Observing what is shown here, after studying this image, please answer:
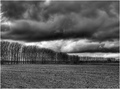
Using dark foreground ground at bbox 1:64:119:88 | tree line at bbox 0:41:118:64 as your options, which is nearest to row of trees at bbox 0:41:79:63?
tree line at bbox 0:41:118:64

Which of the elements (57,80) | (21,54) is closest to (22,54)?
(21,54)

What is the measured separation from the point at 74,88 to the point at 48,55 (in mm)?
164698

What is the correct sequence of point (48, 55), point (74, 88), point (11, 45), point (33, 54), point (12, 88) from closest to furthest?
point (12, 88) → point (74, 88) → point (11, 45) → point (33, 54) → point (48, 55)

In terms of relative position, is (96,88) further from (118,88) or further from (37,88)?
(37,88)

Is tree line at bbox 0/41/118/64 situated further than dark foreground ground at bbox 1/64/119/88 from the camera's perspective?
Yes

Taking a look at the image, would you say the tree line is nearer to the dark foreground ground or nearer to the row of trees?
the row of trees

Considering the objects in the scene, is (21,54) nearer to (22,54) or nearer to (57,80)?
(22,54)

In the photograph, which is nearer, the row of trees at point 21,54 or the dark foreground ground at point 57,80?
the dark foreground ground at point 57,80

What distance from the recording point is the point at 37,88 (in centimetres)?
1244

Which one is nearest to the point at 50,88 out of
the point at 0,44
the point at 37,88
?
the point at 37,88

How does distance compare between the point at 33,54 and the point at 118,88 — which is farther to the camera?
the point at 33,54

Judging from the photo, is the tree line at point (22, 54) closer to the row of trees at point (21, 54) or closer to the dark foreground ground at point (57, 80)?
the row of trees at point (21, 54)

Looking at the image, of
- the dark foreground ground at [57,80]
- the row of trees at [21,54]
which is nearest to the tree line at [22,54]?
the row of trees at [21,54]

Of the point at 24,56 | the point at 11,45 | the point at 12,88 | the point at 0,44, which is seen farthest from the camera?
the point at 24,56
